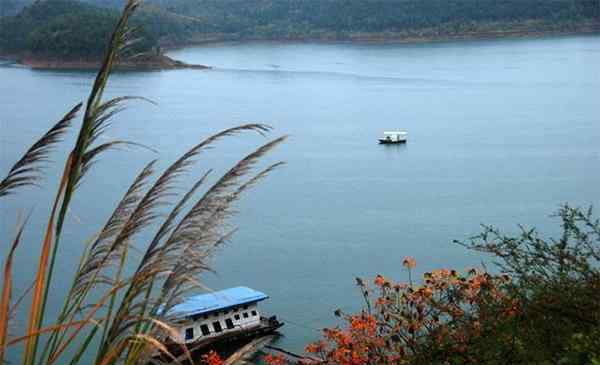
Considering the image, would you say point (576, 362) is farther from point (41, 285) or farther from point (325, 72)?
point (325, 72)

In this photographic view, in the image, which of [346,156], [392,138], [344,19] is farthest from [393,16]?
[346,156]

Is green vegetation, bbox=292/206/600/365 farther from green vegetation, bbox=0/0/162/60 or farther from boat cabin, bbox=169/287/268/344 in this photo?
green vegetation, bbox=0/0/162/60

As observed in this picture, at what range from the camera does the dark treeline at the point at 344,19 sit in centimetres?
3142

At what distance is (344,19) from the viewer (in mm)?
37938

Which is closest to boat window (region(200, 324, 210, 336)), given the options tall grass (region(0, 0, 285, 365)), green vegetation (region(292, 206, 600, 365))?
green vegetation (region(292, 206, 600, 365))

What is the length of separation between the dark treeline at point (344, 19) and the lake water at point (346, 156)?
18.2 feet

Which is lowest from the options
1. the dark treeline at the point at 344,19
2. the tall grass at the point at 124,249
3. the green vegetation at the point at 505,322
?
the green vegetation at the point at 505,322

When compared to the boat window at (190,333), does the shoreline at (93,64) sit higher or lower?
higher

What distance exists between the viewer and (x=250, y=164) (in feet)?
3.94

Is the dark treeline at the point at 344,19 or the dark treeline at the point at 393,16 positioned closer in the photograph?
the dark treeline at the point at 344,19

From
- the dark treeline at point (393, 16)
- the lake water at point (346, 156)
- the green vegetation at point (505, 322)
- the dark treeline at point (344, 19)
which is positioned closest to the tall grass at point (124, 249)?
the green vegetation at point (505, 322)

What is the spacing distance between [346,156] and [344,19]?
25185 mm

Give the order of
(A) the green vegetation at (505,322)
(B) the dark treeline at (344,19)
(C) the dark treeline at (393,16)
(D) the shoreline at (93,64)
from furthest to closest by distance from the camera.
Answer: (C) the dark treeline at (393,16) → (B) the dark treeline at (344,19) → (D) the shoreline at (93,64) → (A) the green vegetation at (505,322)

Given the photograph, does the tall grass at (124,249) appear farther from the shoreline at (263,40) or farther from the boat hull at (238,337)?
the shoreline at (263,40)
